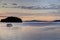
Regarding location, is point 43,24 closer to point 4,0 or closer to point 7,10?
point 7,10

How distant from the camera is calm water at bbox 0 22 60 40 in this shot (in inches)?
33.3

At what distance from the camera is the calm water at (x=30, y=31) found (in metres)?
0.85

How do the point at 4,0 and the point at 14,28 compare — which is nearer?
the point at 14,28

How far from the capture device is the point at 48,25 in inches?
38.3

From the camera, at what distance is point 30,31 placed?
90 centimetres

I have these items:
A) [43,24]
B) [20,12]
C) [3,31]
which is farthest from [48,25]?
[20,12]

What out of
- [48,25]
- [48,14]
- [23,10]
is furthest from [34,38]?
[23,10]

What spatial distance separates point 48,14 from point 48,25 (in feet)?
1.25

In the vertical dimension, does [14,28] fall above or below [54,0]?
below

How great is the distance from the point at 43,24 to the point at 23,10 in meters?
0.52

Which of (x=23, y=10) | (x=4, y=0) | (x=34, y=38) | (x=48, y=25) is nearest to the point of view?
(x=34, y=38)

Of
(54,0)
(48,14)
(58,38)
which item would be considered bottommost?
(58,38)

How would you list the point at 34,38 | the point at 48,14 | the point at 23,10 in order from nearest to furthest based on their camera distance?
the point at 34,38, the point at 48,14, the point at 23,10

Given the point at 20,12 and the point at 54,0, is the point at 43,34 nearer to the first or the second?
the point at 20,12
